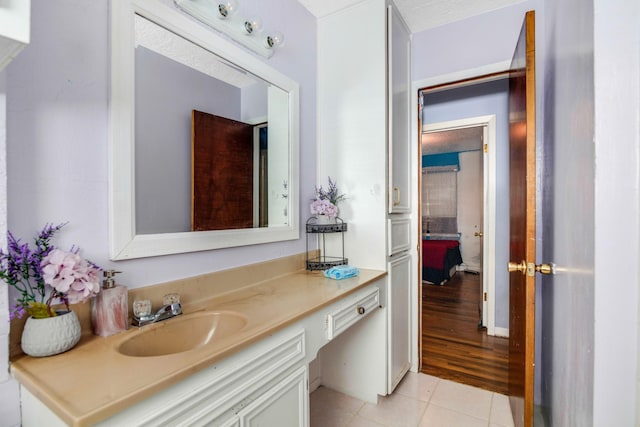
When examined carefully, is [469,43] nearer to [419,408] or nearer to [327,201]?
[327,201]

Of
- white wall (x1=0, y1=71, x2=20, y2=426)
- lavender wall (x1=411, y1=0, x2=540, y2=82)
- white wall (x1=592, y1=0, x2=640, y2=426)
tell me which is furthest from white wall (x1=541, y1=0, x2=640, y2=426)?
white wall (x1=0, y1=71, x2=20, y2=426)

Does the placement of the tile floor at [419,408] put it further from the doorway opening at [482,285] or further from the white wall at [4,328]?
the white wall at [4,328]

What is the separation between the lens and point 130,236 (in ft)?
3.57

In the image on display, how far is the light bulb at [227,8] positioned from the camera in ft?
4.62

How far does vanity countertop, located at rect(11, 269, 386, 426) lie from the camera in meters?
0.62

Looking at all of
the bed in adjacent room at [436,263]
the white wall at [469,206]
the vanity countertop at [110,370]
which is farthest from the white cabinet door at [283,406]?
the white wall at [469,206]

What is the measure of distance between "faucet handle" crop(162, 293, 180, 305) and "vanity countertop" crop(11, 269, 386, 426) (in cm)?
7

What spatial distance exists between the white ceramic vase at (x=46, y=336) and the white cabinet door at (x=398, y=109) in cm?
167

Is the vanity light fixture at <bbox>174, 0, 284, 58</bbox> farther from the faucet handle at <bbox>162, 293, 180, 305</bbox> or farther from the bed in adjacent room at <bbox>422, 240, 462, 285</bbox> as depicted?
the bed in adjacent room at <bbox>422, 240, 462, 285</bbox>

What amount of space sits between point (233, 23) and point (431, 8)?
4.74ft

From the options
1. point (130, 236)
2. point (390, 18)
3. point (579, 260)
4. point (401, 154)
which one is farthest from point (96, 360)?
point (390, 18)

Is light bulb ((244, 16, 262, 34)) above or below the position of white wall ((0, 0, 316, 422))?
above

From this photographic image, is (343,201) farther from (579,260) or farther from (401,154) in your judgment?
(579,260)

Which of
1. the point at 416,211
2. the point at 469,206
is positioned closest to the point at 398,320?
the point at 416,211
